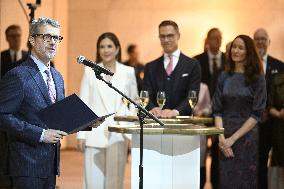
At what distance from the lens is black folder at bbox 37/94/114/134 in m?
→ 4.12

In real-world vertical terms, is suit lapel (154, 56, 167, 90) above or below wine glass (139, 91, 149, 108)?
above

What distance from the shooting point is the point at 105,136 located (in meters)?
6.07

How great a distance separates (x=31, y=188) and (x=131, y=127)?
41.8 inches

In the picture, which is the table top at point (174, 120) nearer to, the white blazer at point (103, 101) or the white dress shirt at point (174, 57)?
the white blazer at point (103, 101)

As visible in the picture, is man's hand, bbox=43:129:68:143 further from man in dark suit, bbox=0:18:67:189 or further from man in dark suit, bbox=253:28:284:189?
man in dark suit, bbox=253:28:284:189

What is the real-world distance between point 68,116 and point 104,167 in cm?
193

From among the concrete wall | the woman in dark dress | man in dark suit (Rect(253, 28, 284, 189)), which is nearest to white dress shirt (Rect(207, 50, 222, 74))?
man in dark suit (Rect(253, 28, 284, 189))

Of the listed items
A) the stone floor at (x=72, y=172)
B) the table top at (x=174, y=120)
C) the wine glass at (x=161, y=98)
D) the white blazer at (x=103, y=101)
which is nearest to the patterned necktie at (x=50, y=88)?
the table top at (x=174, y=120)

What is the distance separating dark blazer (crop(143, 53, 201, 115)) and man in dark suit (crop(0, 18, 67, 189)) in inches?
77.2

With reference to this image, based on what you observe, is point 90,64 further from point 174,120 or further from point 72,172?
point 72,172

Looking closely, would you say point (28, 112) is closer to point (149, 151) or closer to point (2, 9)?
Answer: point (149, 151)

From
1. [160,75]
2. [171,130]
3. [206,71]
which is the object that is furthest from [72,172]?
[171,130]

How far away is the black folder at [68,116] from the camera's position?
4121 millimetres

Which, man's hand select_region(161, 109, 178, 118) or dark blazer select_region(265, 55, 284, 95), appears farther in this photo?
dark blazer select_region(265, 55, 284, 95)
